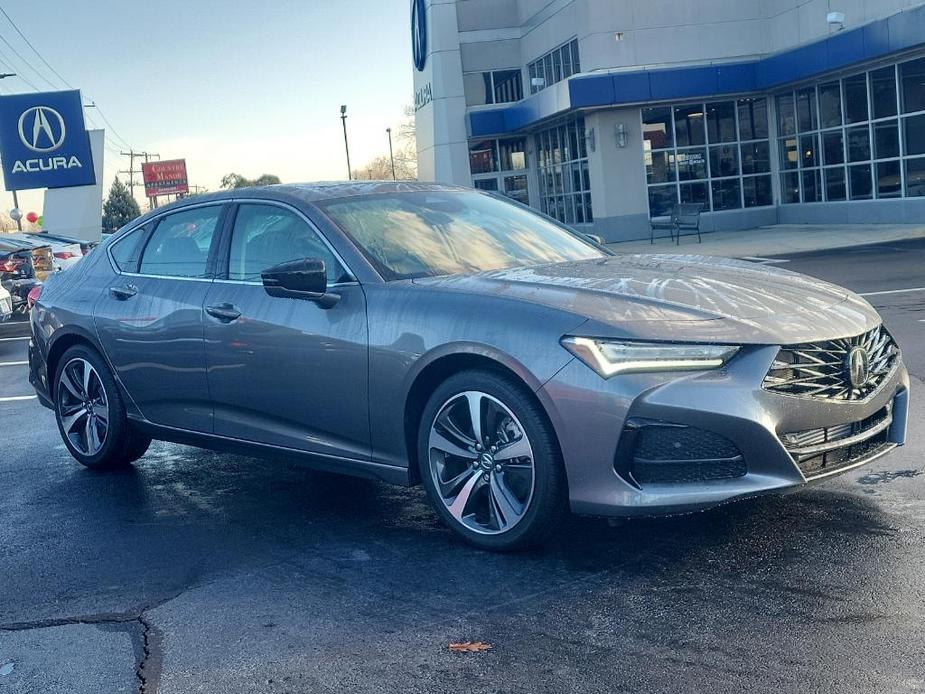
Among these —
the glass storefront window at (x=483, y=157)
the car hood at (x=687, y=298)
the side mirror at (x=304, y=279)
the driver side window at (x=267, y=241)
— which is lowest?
the car hood at (x=687, y=298)

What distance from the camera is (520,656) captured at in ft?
11.5

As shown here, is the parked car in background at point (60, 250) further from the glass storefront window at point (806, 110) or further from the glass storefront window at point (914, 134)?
the glass storefront window at point (806, 110)

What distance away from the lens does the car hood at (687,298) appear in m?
4.07

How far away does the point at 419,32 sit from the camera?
39594 millimetres

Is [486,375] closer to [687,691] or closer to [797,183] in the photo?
[687,691]

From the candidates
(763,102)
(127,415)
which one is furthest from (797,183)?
(127,415)

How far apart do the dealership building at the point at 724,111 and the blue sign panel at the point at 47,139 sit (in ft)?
48.4

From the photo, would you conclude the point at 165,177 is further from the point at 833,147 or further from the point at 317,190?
the point at 317,190

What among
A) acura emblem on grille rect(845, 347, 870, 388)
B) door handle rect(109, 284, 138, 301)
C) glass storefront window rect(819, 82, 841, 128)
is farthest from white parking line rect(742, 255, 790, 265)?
acura emblem on grille rect(845, 347, 870, 388)

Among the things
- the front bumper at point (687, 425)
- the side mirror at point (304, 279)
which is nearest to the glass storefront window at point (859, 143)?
the side mirror at point (304, 279)

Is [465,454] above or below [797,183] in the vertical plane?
below

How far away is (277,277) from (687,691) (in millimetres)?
2624

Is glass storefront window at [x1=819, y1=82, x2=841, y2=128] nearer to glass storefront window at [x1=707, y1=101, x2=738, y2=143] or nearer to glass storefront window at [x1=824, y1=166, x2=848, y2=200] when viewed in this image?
glass storefront window at [x1=824, y1=166, x2=848, y2=200]

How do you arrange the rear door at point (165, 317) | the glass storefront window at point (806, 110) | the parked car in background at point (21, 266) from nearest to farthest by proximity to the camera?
the rear door at point (165, 317) < the parked car in background at point (21, 266) < the glass storefront window at point (806, 110)
